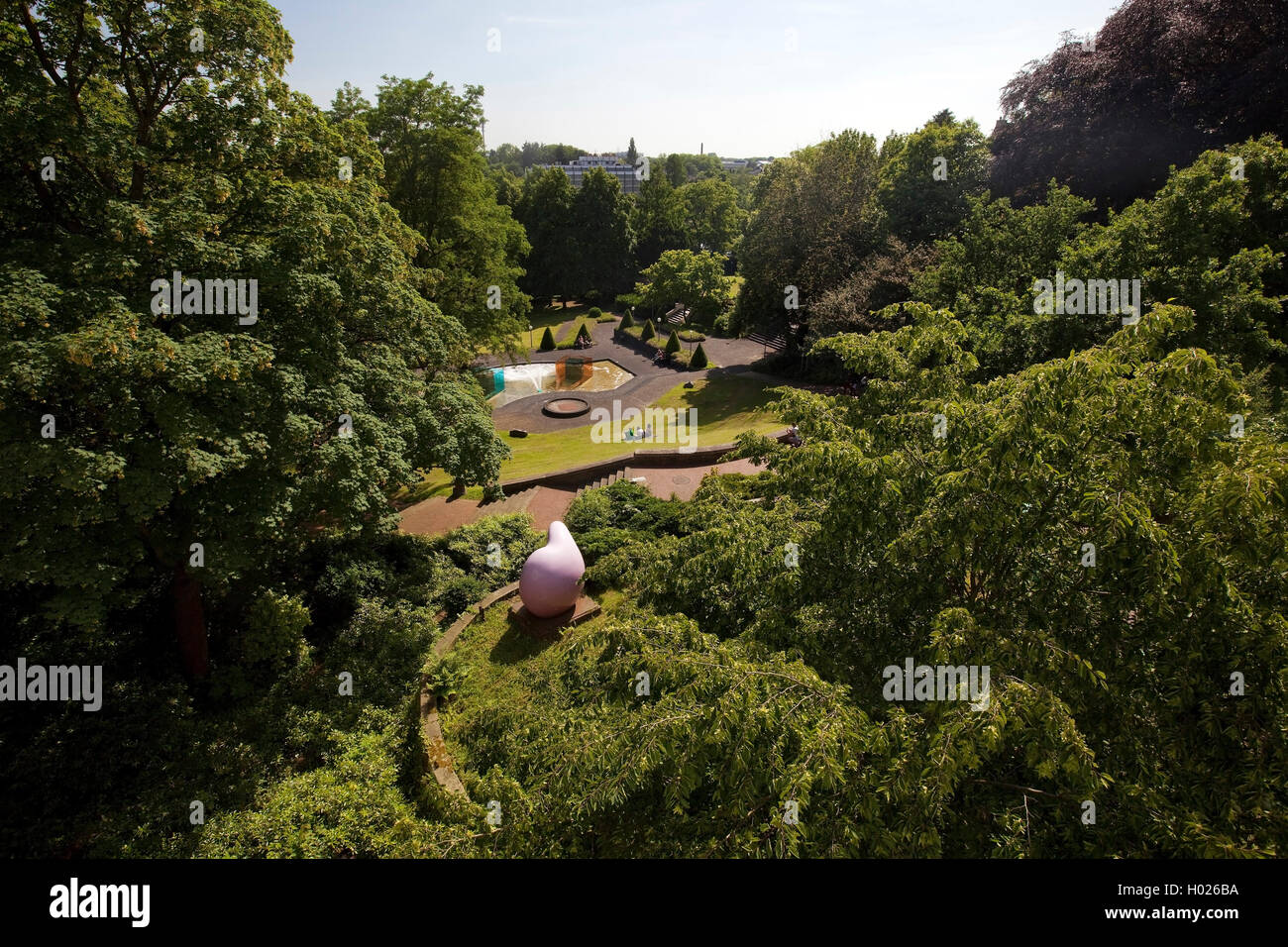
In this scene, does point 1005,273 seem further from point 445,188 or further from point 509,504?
point 445,188

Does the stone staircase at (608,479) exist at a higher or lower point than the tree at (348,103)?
lower

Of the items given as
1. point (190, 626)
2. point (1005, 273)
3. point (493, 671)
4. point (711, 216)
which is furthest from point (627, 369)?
point (711, 216)

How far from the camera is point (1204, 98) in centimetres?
→ 2627

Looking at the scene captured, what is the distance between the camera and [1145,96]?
28375mm

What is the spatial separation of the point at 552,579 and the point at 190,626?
8.04 m

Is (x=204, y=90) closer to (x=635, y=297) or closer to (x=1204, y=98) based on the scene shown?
(x=1204, y=98)

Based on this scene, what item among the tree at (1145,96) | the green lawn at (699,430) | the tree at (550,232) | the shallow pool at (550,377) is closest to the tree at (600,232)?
the tree at (550,232)

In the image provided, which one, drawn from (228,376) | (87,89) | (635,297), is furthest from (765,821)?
(635,297)

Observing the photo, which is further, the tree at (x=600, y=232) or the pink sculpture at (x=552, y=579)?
the tree at (x=600, y=232)

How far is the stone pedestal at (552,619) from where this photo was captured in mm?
16547

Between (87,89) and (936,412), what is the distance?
1721 cm

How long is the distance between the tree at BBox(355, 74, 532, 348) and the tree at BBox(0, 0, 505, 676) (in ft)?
41.9

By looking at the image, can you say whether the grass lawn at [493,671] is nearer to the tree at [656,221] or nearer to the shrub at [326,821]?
the shrub at [326,821]

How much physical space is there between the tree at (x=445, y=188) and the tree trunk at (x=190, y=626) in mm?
15472
